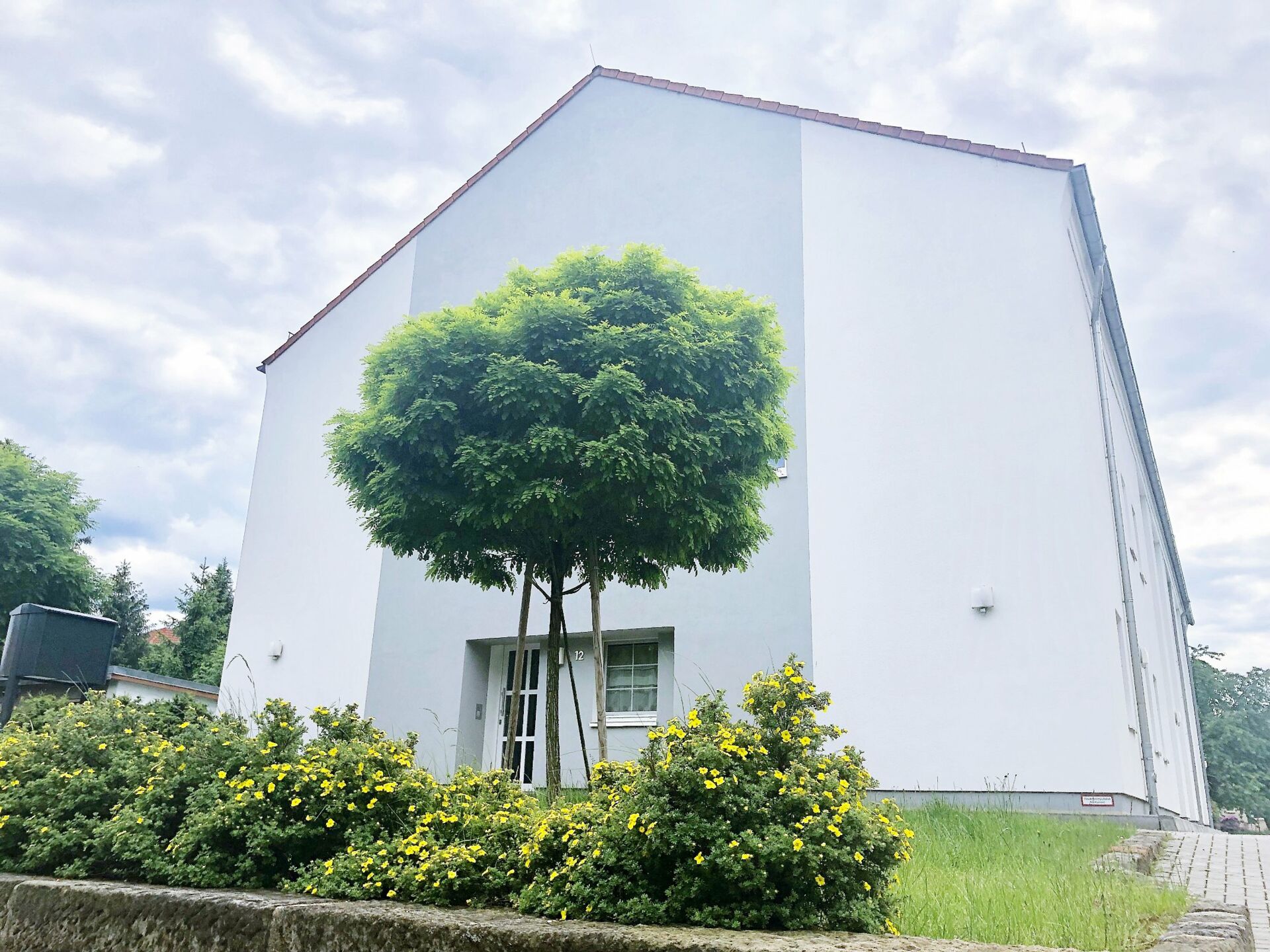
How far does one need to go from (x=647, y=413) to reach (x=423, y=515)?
5.50ft

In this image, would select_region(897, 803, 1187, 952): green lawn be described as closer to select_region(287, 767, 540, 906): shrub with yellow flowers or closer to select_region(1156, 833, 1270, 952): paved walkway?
select_region(1156, 833, 1270, 952): paved walkway

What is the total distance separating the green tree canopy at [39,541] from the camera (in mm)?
16656

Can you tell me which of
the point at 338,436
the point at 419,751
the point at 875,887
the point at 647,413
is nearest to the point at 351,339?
the point at 419,751

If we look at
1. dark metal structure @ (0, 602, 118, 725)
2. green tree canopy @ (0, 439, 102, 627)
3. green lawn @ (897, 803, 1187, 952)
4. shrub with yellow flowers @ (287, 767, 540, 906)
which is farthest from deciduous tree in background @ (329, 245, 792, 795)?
green tree canopy @ (0, 439, 102, 627)

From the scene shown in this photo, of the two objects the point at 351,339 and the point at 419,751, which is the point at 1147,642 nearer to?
the point at 419,751

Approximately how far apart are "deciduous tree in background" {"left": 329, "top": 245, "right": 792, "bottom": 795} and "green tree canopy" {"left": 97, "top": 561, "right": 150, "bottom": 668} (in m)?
25.0

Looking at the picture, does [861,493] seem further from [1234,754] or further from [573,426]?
[1234,754]

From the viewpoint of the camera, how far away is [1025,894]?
11.4 ft

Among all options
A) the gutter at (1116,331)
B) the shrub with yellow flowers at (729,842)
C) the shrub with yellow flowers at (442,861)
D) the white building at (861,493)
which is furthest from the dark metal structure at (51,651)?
the gutter at (1116,331)

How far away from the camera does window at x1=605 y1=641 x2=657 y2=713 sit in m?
11.7

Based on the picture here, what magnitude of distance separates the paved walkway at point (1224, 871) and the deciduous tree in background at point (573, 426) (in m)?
3.38

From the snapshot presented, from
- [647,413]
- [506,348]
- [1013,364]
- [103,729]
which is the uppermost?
[1013,364]

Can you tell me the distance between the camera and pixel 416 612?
13.2m

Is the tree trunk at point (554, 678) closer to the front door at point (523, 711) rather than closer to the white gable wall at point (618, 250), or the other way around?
the white gable wall at point (618, 250)
